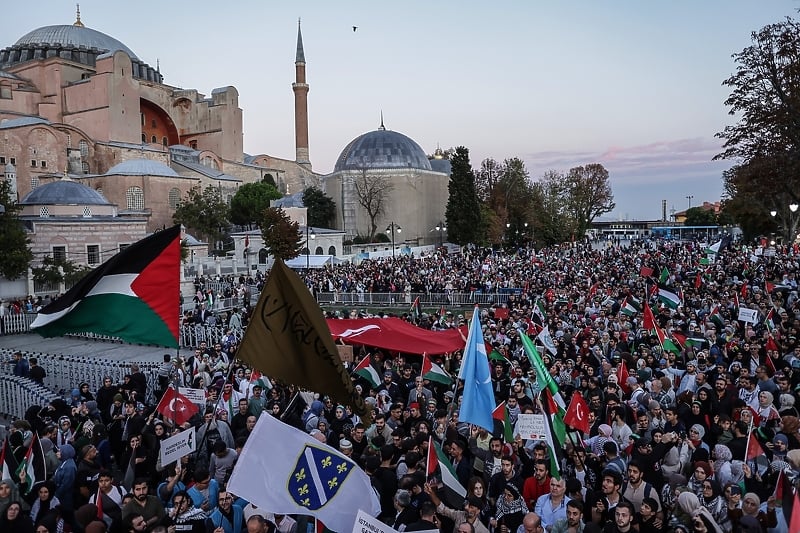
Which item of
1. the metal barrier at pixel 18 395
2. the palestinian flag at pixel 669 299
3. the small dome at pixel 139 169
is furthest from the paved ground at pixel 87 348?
the small dome at pixel 139 169

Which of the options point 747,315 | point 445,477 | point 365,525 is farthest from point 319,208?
point 365,525

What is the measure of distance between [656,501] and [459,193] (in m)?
46.0

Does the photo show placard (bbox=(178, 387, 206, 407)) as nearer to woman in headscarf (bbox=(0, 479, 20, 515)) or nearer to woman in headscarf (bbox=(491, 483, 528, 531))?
woman in headscarf (bbox=(0, 479, 20, 515))

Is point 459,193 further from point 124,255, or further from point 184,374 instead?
point 124,255

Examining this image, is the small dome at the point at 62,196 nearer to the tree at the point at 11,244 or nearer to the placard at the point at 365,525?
the tree at the point at 11,244

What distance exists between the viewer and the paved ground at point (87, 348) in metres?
17.2

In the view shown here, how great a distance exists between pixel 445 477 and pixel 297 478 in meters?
1.77

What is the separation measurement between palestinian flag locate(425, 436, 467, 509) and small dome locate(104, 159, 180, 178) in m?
44.8

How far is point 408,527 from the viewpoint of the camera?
495 centimetres

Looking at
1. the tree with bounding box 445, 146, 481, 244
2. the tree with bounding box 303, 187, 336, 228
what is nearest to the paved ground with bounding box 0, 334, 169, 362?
the tree with bounding box 445, 146, 481, 244

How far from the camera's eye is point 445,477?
235 inches

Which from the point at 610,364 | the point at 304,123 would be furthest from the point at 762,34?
the point at 304,123

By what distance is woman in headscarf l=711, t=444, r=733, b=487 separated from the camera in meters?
5.81

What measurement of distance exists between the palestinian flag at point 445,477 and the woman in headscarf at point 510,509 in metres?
0.41
